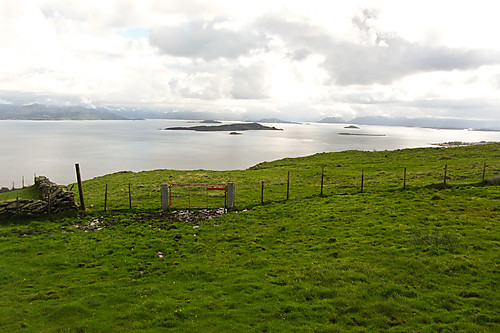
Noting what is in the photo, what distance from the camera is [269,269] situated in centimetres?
1408

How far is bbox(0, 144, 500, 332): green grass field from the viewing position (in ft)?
33.2

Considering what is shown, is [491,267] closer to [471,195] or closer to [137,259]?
[471,195]

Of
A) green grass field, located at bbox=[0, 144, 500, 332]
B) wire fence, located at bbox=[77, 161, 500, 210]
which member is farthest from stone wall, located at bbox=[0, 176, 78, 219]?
wire fence, located at bbox=[77, 161, 500, 210]

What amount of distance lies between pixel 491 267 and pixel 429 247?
2712mm

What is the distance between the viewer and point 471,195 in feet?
79.8

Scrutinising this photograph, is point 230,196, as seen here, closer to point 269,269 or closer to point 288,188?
point 288,188

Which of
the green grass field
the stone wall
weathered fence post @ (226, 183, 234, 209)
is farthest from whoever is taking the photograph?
weathered fence post @ (226, 183, 234, 209)

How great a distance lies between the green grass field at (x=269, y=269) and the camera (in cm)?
1012

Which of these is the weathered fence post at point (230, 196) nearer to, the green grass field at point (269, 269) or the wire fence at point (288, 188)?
the wire fence at point (288, 188)

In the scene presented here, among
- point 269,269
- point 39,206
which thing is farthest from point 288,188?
point 39,206

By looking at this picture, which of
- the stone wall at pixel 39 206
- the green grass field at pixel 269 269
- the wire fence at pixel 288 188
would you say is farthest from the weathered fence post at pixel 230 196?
the stone wall at pixel 39 206

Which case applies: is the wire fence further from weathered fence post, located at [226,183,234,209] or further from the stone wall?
the stone wall

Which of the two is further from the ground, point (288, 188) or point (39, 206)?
point (288, 188)

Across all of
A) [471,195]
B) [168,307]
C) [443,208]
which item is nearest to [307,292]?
[168,307]
